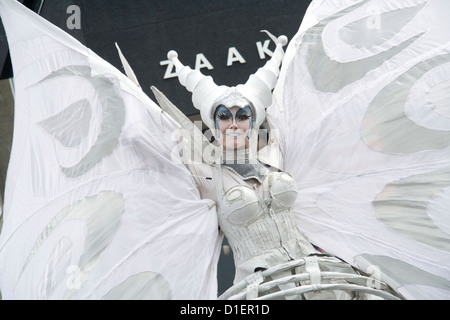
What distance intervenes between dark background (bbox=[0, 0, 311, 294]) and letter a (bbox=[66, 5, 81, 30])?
62 mm

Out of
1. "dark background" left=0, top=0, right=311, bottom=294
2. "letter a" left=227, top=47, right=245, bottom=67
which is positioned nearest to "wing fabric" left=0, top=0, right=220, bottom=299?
"dark background" left=0, top=0, right=311, bottom=294

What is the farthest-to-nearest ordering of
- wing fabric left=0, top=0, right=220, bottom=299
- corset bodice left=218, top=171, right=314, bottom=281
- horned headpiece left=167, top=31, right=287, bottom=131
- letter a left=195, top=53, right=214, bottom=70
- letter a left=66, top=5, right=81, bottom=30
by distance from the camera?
letter a left=195, top=53, right=214, bottom=70 < letter a left=66, top=5, right=81, bottom=30 < horned headpiece left=167, top=31, right=287, bottom=131 < corset bodice left=218, top=171, right=314, bottom=281 < wing fabric left=0, top=0, right=220, bottom=299

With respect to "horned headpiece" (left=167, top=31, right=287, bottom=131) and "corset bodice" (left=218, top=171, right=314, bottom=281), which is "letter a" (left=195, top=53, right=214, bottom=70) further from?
"corset bodice" (left=218, top=171, right=314, bottom=281)

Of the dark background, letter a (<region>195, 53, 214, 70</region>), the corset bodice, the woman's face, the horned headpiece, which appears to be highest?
the dark background

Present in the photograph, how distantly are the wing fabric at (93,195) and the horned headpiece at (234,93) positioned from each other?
173 millimetres

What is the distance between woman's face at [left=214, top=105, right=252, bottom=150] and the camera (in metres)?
3.59

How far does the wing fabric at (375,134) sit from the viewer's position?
3.46 metres

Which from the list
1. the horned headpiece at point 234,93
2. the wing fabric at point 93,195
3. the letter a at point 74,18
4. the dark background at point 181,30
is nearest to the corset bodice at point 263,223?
the wing fabric at point 93,195

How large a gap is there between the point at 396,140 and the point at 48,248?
57.8 inches

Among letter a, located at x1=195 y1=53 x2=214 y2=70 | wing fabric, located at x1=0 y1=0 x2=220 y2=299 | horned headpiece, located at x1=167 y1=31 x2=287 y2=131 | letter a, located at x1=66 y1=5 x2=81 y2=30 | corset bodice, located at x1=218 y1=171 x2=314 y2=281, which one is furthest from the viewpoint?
letter a, located at x1=195 y1=53 x2=214 y2=70

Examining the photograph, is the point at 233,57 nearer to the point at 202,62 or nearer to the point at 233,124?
the point at 202,62

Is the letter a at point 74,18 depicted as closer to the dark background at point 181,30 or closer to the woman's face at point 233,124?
the dark background at point 181,30
